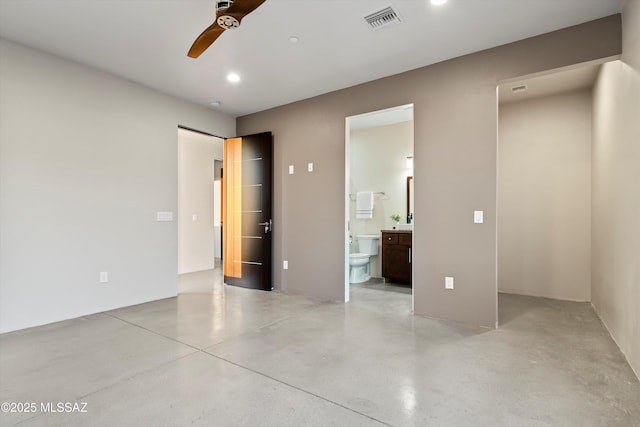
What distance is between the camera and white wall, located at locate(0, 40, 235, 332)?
9.81 ft

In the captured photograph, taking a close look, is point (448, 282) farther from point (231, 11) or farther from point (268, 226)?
point (231, 11)

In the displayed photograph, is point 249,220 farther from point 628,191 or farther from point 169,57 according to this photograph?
point 628,191

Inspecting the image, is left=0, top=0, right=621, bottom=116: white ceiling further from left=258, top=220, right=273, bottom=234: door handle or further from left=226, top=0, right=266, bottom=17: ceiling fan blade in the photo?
left=258, top=220, right=273, bottom=234: door handle

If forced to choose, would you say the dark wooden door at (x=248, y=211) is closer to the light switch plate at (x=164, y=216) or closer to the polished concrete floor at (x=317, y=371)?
the light switch plate at (x=164, y=216)

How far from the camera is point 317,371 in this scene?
86.5 inches

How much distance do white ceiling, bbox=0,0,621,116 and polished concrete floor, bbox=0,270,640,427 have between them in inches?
105

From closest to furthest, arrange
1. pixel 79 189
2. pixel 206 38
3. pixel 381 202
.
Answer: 1. pixel 206 38
2. pixel 79 189
3. pixel 381 202

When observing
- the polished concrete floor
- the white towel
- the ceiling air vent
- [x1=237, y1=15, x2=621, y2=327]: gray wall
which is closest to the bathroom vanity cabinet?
the white towel

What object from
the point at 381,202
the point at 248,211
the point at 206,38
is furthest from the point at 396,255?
the point at 206,38

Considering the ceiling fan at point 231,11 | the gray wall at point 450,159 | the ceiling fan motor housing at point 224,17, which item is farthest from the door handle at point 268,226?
the ceiling fan motor housing at point 224,17

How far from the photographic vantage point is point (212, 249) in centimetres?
686

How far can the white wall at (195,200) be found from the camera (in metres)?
6.34

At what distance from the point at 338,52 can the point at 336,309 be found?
108 inches

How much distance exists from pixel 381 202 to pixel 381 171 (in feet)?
1.77
